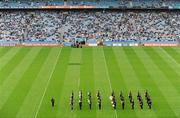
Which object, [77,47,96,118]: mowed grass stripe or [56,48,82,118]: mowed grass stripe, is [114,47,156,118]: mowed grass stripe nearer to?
[77,47,96,118]: mowed grass stripe

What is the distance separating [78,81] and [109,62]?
10.8 metres

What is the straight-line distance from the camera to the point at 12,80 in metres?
46.9

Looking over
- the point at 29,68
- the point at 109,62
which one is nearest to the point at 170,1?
the point at 109,62

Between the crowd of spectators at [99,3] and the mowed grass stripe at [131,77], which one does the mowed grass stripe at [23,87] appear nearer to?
the mowed grass stripe at [131,77]

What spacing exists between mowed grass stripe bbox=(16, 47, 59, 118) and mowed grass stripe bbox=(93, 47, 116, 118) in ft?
17.1

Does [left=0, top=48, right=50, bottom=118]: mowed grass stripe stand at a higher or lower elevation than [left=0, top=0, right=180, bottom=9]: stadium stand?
lower

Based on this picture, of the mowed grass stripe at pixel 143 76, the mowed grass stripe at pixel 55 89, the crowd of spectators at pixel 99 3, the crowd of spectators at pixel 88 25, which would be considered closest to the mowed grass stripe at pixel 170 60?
the mowed grass stripe at pixel 143 76

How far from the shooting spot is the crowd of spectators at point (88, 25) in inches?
3081

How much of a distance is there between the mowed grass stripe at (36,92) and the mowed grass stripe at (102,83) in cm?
521

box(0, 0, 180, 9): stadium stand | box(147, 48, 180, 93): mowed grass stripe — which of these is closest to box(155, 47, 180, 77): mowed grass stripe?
box(147, 48, 180, 93): mowed grass stripe

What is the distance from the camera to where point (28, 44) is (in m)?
74.1

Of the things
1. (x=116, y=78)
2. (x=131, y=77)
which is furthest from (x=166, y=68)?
(x=116, y=78)

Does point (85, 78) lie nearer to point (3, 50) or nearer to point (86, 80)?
point (86, 80)

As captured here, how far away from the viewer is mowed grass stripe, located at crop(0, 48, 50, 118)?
1478 inches
